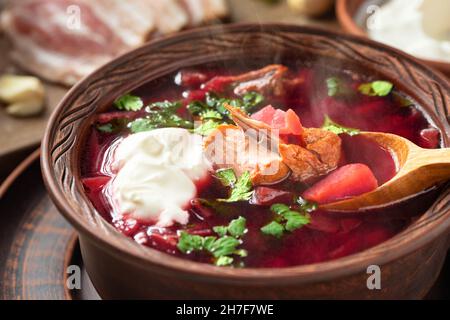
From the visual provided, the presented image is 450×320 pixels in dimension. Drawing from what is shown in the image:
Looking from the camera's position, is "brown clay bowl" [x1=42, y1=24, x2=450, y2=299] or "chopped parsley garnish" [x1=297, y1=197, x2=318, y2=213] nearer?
"brown clay bowl" [x1=42, y1=24, x2=450, y2=299]

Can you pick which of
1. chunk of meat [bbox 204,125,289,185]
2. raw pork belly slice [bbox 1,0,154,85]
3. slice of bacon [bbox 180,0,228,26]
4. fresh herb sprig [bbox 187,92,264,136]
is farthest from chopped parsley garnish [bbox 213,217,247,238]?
slice of bacon [bbox 180,0,228,26]

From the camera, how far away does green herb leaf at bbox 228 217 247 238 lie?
6.89 feet

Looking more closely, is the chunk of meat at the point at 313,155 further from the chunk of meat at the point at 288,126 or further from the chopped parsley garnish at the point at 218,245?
the chopped parsley garnish at the point at 218,245

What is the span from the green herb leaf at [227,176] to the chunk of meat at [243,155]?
16mm

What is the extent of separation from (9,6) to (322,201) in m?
3.60

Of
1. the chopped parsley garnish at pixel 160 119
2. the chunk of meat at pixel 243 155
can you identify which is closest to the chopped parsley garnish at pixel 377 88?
the chunk of meat at pixel 243 155

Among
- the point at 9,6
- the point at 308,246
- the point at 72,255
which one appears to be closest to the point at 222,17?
the point at 9,6

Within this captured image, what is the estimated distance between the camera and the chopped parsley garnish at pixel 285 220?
6.88 feet

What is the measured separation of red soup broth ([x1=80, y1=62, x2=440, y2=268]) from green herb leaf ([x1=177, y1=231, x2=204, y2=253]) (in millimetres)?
18

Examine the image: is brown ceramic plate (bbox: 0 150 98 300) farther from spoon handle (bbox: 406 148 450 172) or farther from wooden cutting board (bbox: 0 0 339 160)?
spoon handle (bbox: 406 148 450 172)

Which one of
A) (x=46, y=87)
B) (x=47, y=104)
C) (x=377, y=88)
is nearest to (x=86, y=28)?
(x=46, y=87)

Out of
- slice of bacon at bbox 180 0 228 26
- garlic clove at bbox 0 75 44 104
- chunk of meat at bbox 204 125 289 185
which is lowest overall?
chunk of meat at bbox 204 125 289 185

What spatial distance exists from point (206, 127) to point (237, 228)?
1.84 feet
